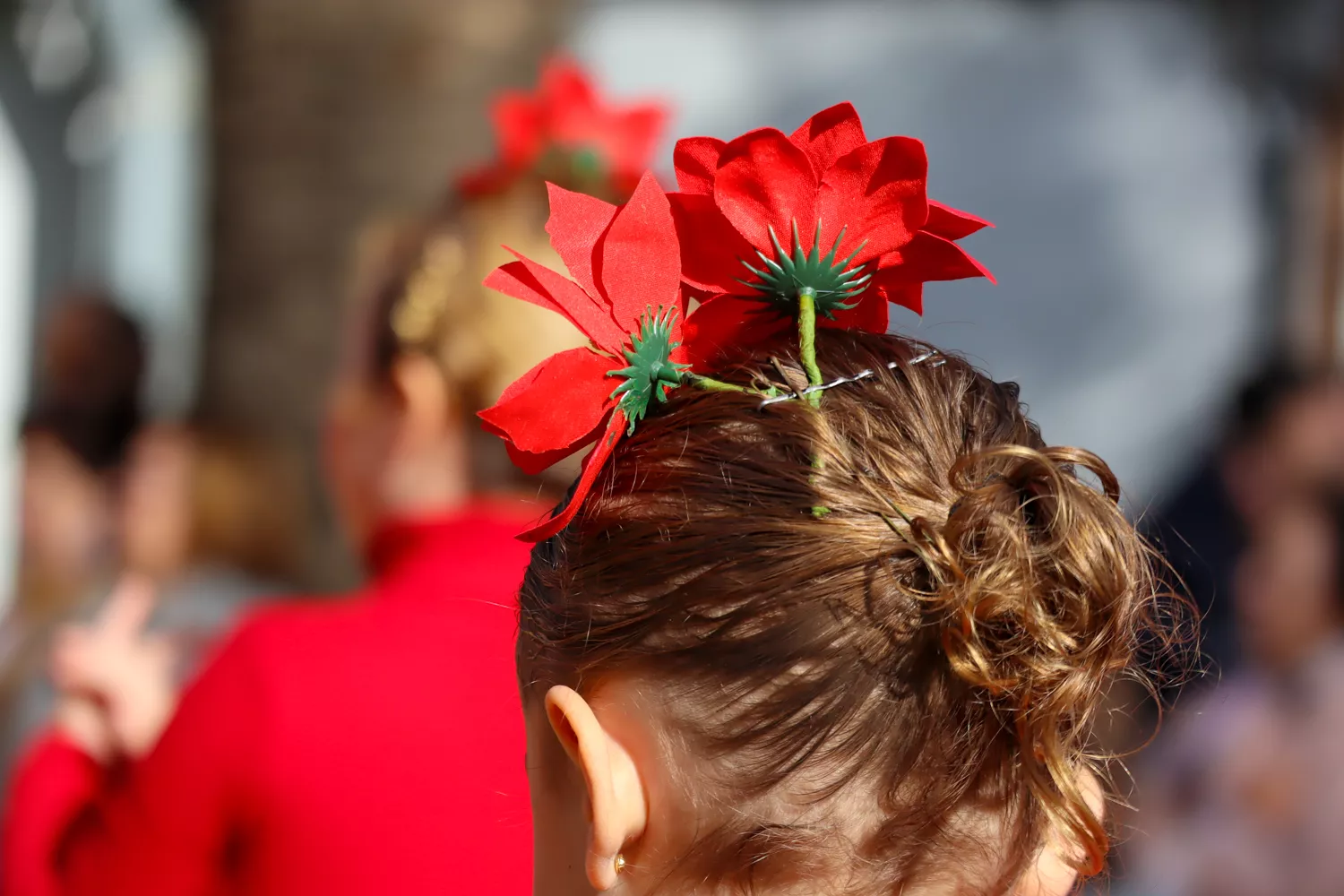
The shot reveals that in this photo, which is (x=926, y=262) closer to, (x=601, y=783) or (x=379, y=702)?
(x=601, y=783)

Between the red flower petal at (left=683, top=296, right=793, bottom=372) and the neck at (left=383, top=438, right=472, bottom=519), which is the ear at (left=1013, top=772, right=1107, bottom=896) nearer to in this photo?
the red flower petal at (left=683, top=296, right=793, bottom=372)

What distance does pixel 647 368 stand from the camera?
929mm

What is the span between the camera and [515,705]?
1.44 meters

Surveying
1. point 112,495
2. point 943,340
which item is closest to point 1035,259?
point 943,340

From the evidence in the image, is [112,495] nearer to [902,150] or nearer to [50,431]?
[50,431]

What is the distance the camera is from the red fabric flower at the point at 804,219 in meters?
0.93

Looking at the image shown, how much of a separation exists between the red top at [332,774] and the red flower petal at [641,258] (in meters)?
0.54

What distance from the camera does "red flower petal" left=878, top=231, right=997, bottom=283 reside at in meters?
0.97

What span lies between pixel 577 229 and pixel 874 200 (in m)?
0.21

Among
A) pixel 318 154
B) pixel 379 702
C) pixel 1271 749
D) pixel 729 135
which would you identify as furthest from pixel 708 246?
pixel 729 135

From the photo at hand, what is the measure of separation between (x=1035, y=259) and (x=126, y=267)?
10.9 feet

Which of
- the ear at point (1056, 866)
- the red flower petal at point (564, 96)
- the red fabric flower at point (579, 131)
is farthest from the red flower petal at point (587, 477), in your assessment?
the red flower petal at point (564, 96)

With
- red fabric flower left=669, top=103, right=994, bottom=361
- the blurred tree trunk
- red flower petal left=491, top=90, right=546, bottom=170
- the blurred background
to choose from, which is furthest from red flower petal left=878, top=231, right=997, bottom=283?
the blurred tree trunk

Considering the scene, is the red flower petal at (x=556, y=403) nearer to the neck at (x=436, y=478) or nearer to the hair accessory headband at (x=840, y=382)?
the hair accessory headband at (x=840, y=382)
